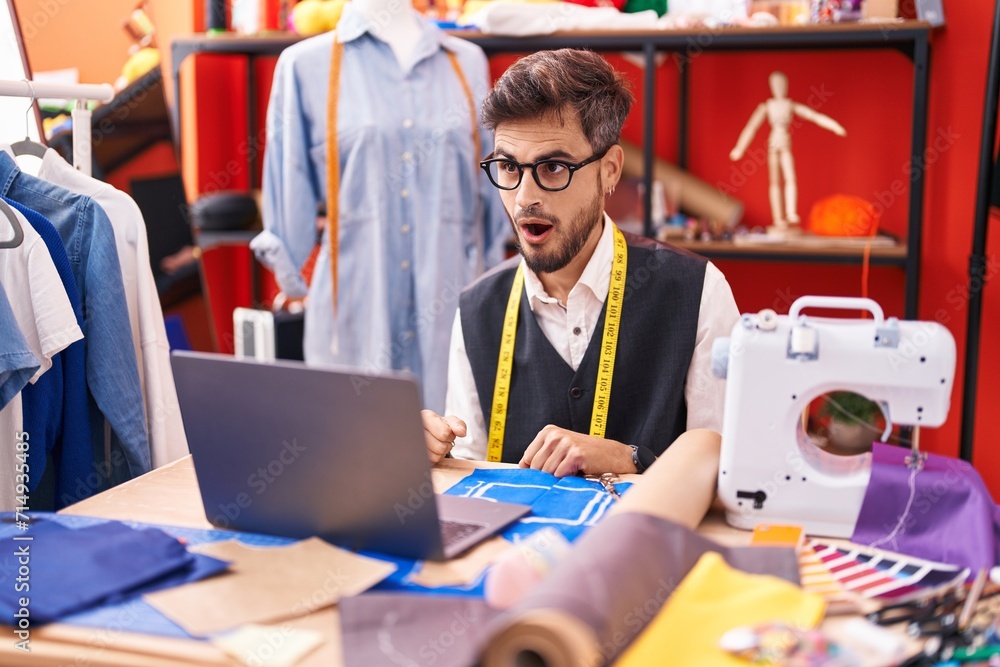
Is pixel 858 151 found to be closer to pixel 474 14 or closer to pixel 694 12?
pixel 694 12

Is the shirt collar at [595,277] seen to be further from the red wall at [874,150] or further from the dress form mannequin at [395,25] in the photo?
the red wall at [874,150]

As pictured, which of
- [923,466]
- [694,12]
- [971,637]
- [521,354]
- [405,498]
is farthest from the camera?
[694,12]

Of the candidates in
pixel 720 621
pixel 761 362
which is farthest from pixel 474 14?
pixel 720 621

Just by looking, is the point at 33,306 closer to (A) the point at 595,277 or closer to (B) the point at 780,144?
(A) the point at 595,277

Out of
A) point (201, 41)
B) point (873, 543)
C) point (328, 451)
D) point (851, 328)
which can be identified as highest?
point (201, 41)

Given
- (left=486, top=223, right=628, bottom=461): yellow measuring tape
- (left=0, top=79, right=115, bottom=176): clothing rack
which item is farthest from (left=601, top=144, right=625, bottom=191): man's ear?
(left=0, top=79, right=115, bottom=176): clothing rack

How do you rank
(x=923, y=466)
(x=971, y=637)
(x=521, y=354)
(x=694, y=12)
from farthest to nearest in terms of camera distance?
(x=694, y=12)
(x=521, y=354)
(x=923, y=466)
(x=971, y=637)

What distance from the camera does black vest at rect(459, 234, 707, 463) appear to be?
7.29 ft

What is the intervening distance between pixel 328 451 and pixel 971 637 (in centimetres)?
81

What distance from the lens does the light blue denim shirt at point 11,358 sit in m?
1.82

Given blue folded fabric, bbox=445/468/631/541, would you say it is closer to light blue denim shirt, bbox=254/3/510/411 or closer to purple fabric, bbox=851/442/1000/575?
purple fabric, bbox=851/442/1000/575

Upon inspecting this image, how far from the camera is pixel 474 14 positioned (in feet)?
A: 13.0

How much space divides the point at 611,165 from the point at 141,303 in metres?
Result: 1.08

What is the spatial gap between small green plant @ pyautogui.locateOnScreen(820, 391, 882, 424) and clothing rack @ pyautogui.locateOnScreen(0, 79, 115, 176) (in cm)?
249
